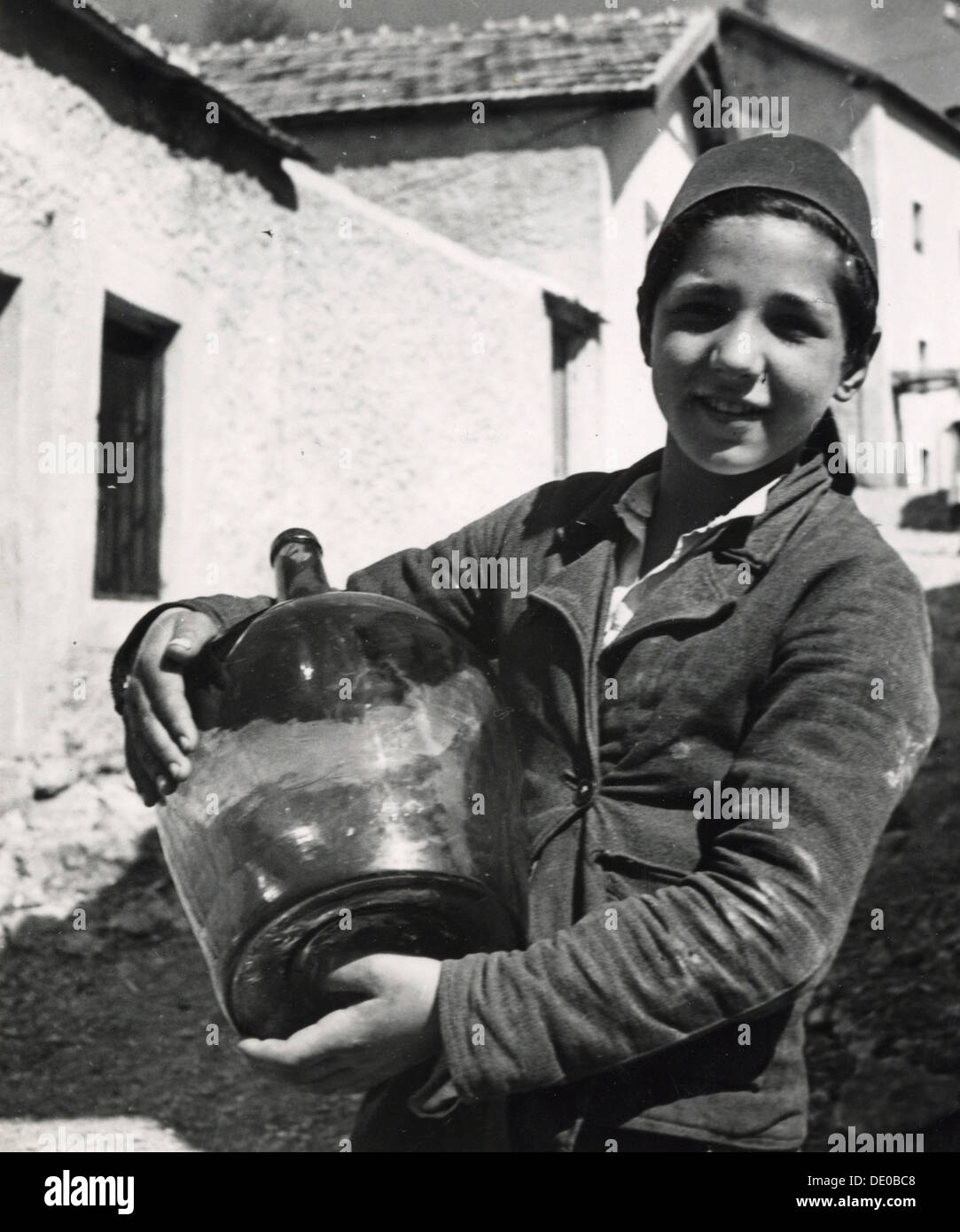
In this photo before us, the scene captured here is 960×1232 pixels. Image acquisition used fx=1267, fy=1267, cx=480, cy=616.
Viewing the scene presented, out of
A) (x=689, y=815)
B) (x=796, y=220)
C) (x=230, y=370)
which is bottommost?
(x=689, y=815)

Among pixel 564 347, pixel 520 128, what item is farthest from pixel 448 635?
pixel 520 128

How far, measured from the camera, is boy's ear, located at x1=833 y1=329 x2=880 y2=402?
1.13 m

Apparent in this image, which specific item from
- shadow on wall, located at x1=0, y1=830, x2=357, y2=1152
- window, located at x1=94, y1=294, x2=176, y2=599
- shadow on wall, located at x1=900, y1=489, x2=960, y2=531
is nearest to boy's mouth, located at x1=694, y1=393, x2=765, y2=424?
shadow on wall, located at x1=0, y1=830, x2=357, y2=1152

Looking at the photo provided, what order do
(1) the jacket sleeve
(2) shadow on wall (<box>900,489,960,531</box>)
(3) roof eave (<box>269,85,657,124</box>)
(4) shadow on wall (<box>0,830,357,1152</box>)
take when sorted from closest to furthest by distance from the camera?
1. (1) the jacket sleeve
2. (4) shadow on wall (<box>0,830,357,1152</box>)
3. (3) roof eave (<box>269,85,657,124</box>)
4. (2) shadow on wall (<box>900,489,960,531</box>)

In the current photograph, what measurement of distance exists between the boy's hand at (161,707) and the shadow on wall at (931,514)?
12.7 meters

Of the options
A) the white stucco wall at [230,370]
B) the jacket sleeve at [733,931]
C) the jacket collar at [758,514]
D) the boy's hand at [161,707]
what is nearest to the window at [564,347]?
the white stucco wall at [230,370]

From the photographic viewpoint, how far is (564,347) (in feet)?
22.8

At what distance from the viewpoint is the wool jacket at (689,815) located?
0.88 m

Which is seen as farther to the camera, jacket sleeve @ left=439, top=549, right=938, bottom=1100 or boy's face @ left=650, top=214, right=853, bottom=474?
boy's face @ left=650, top=214, right=853, bottom=474

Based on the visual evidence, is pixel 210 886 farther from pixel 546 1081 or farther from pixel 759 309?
pixel 759 309

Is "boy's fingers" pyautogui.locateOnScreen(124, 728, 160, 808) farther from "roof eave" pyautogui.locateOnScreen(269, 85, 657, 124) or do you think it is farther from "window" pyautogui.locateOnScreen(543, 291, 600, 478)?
"roof eave" pyautogui.locateOnScreen(269, 85, 657, 124)

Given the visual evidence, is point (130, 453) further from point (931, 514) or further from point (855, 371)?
point (931, 514)

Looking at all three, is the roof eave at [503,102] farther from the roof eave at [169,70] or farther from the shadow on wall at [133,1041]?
the shadow on wall at [133,1041]

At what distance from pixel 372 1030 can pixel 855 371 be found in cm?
71
